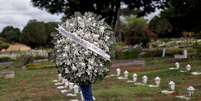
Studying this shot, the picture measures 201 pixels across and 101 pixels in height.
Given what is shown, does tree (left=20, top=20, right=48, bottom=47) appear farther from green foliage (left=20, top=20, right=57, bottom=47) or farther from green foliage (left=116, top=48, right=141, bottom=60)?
green foliage (left=116, top=48, right=141, bottom=60)

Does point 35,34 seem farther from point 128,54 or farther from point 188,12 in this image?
point 128,54

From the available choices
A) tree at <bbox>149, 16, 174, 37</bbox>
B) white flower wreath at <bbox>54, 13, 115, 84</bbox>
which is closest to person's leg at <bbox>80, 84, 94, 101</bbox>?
white flower wreath at <bbox>54, 13, 115, 84</bbox>

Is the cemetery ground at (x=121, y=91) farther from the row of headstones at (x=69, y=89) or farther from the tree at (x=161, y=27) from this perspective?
the tree at (x=161, y=27)

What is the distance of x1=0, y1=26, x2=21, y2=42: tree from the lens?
109713 mm

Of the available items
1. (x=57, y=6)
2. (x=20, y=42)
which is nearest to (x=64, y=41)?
(x=57, y=6)

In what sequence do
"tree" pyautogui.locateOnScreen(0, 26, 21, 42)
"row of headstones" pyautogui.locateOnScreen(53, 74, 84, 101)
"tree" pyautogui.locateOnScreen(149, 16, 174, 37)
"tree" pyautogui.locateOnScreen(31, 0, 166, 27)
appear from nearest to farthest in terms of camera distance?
"row of headstones" pyautogui.locateOnScreen(53, 74, 84, 101) → "tree" pyautogui.locateOnScreen(31, 0, 166, 27) → "tree" pyautogui.locateOnScreen(149, 16, 174, 37) → "tree" pyautogui.locateOnScreen(0, 26, 21, 42)

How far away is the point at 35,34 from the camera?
9575cm

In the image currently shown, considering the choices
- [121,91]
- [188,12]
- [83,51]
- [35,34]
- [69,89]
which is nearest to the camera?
[83,51]

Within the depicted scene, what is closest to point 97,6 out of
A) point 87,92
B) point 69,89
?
point 69,89

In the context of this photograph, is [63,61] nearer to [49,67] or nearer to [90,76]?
[90,76]

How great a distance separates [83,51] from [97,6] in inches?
1514

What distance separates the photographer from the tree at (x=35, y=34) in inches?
3758

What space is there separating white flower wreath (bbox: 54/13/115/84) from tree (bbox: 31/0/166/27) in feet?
116

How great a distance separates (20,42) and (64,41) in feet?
309
